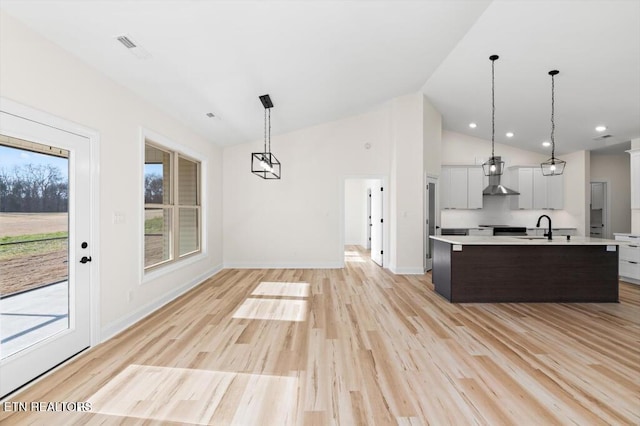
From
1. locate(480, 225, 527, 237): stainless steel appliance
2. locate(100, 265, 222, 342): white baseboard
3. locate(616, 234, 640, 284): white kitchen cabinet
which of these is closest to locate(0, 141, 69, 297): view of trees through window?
locate(100, 265, 222, 342): white baseboard

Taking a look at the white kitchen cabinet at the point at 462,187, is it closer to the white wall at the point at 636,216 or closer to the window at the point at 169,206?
the white wall at the point at 636,216

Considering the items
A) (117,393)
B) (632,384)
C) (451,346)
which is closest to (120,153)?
(117,393)

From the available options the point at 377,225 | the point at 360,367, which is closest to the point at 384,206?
the point at 377,225

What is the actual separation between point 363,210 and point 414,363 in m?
8.19

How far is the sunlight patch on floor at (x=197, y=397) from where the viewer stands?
1.83m

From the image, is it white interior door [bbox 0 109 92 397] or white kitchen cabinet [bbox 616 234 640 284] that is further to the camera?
white kitchen cabinet [bbox 616 234 640 284]

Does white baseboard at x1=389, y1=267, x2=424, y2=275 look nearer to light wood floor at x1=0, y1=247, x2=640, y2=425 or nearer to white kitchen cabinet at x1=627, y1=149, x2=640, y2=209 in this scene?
light wood floor at x1=0, y1=247, x2=640, y2=425

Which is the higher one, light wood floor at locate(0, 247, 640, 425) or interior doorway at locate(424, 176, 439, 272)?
interior doorway at locate(424, 176, 439, 272)

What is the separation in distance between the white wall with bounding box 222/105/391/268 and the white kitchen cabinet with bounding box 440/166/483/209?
1.71 metres

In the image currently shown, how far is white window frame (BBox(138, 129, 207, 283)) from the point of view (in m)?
3.55

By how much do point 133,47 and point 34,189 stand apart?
1.44 m

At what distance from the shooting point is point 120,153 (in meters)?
3.16

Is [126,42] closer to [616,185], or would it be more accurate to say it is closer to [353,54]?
[353,54]

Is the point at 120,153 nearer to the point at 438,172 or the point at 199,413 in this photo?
the point at 199,413
